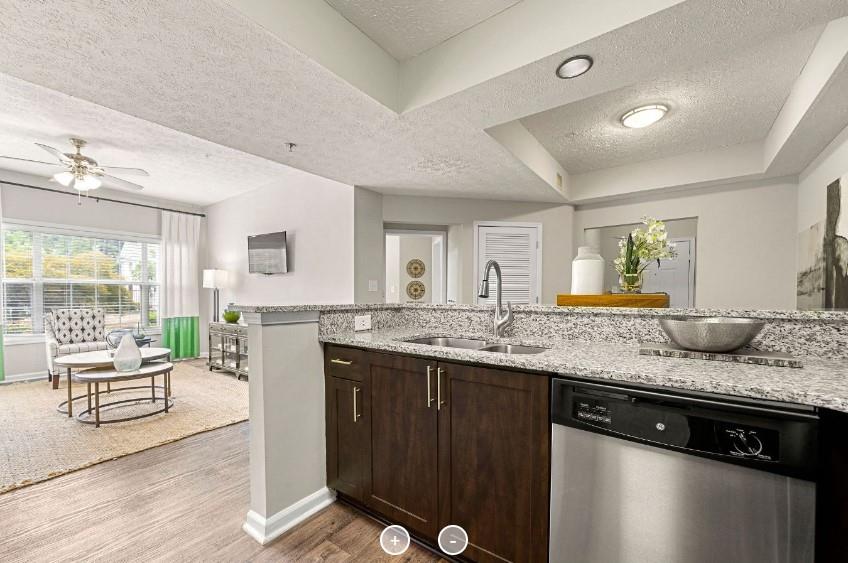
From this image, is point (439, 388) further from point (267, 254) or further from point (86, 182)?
point (86, 182)

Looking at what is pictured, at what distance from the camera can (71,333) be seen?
14.5 feet

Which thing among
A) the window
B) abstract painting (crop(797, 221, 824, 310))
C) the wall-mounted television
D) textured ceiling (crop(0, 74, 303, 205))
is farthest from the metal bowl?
the window

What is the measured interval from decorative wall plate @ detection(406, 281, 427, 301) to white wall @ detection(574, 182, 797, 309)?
374 centimetres

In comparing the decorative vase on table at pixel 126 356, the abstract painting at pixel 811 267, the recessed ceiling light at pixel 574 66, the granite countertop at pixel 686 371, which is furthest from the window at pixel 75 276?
the abstract painting at pixel 811 267

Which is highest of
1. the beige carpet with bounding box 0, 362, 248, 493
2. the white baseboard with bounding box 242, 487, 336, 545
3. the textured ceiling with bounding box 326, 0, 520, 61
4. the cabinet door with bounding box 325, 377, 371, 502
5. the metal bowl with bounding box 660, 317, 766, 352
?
the textured ceiling with bounding box 326, 0, 520, 61

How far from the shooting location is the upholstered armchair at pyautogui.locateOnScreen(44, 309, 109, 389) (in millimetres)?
4109

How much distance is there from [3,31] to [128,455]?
8.04ft

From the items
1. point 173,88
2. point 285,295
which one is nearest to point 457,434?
point 173,88

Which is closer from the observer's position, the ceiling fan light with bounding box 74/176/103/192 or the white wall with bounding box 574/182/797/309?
the white wall with bounding box 574/182/797/309

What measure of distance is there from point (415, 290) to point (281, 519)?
15.6 feet

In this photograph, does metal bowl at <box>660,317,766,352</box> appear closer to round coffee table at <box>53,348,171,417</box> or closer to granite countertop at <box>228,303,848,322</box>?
granite countertop at <box>228,303,848,322</box>

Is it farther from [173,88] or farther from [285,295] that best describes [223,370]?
[173,88]

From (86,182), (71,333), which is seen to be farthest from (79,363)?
(71,333)

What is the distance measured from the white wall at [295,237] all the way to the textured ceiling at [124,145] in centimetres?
31
